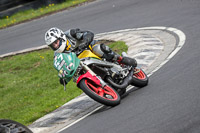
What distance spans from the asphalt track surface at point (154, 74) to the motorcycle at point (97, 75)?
25 centimetres

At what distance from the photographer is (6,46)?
17953 millimetres

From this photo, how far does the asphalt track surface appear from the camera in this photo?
6441 mm

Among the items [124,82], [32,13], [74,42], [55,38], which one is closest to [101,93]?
[124,82]

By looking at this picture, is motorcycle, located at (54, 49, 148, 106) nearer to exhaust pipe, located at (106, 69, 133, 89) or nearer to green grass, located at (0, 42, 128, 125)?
exhaust pipe, located at (106, 69, 133, 89)

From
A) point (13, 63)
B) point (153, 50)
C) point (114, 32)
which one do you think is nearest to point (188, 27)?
point (153, 50)

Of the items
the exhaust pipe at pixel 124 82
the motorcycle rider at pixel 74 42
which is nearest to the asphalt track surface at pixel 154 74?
the exhaust pipe at pixel 124 82

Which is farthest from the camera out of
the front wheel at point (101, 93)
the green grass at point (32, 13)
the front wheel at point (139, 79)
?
the green grass at point (32, 13)

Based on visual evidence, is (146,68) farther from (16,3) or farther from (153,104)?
(16,3)

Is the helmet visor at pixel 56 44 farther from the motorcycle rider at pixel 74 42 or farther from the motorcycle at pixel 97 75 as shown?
the motorcycle at pixel 97 75

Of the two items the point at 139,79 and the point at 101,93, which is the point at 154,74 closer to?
the point at 139,79

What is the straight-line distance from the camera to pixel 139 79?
8.91 metres

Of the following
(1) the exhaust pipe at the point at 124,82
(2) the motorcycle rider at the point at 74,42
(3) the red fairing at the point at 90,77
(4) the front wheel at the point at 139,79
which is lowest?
(4) the front wheel at the point at 139,79

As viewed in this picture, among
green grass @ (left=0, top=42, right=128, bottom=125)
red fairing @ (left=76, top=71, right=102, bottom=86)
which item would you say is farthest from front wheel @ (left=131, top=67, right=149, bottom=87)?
green grass @ (left=0, top=42, right=128, bottom=125)

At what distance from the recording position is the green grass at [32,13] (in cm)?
2220
